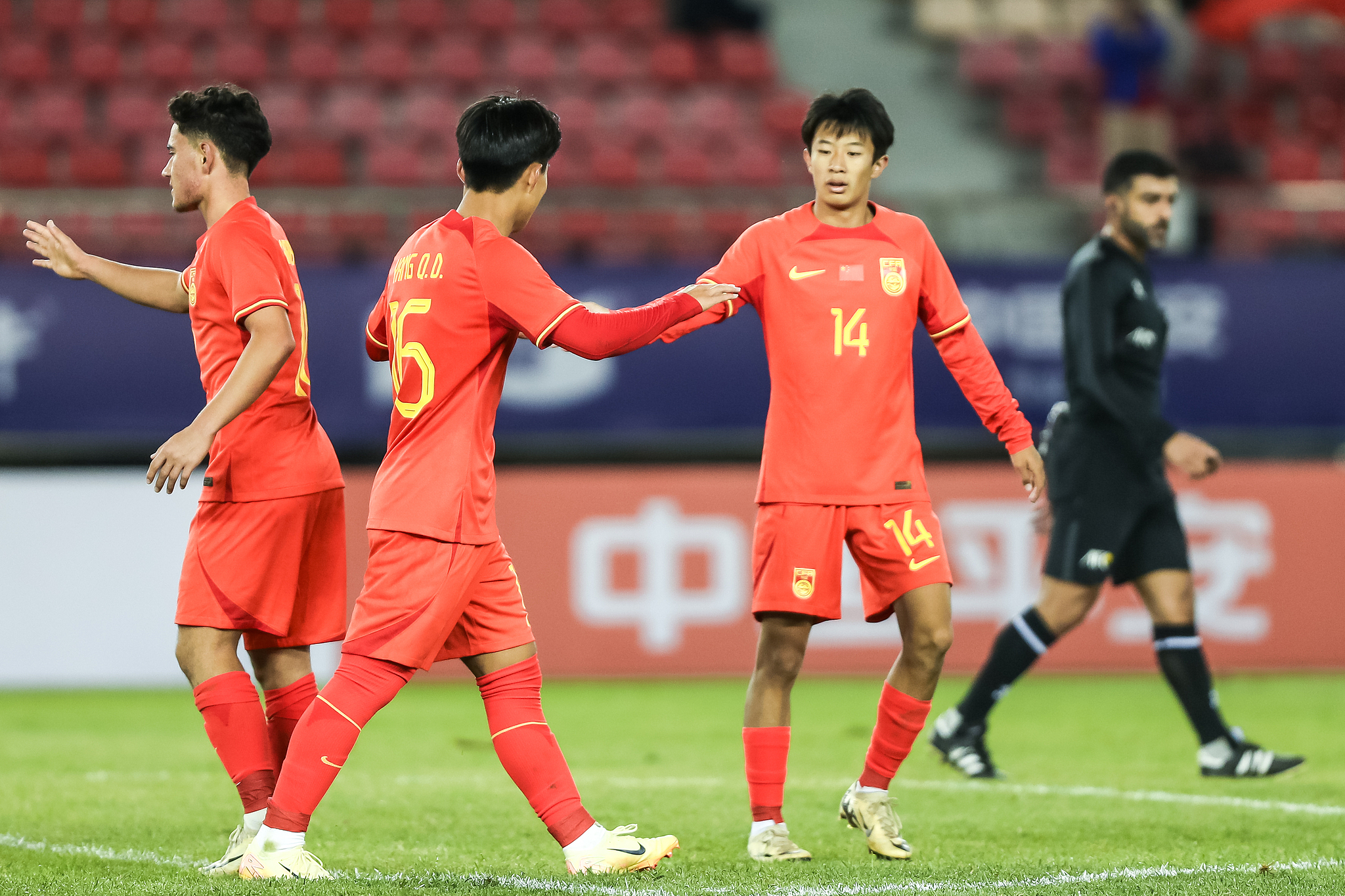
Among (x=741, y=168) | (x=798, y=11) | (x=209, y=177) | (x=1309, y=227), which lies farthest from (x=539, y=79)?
(x=209, y=177)

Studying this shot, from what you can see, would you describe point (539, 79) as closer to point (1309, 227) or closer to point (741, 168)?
point (741, 168)

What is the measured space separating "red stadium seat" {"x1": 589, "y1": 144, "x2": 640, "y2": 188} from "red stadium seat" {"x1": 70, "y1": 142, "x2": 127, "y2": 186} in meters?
3.46

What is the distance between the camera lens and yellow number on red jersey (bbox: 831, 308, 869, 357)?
4.35 metres

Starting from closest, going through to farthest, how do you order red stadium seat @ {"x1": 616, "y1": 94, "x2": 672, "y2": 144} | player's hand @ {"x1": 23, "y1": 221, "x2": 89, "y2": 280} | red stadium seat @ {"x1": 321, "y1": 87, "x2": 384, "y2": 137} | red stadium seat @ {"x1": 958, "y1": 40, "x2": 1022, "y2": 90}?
player's hand @ {"x1": 23, "y1": 221, "x2": 89, "y2": 280}
red stadium seat @ {"x1": 321, "y1": 87, "x2": 384, "y2": 137}
red stadium seat @ {"x1": 616, "y1": 94, "x2": 672, "y2": 144}
red stadium seat @ {"x1": 958, "y1": 40, "x2": 1022, "y2": 90}

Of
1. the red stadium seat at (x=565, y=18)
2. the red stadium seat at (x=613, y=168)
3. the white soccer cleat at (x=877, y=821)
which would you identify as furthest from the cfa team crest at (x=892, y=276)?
Result: the red stadium seat at (x=565, y=18)

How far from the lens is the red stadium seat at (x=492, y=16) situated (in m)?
13.7

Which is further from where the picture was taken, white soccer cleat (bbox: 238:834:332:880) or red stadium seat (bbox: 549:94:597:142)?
red stadium seat (bbox: 549:94:597:142)

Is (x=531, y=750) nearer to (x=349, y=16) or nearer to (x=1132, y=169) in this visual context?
(x=1132, y=169)

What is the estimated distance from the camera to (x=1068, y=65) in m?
14.5

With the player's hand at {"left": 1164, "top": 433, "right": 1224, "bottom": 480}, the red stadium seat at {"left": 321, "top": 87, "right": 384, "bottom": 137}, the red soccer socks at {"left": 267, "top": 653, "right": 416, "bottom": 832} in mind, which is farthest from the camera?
the red stadium seat at {"left": 321, "top": 87, "right": 384, "bottom": 137}

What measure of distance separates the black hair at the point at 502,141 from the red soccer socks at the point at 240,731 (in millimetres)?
1394

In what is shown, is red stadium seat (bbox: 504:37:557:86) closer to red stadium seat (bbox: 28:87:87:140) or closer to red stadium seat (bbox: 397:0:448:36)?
red stadium seat (bbox: 397:0:448:36)

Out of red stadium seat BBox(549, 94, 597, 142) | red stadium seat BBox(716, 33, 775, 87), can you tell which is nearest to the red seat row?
red stadium seat BBox(716, 33, 775, 87)

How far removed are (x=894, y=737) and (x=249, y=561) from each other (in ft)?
5.78
